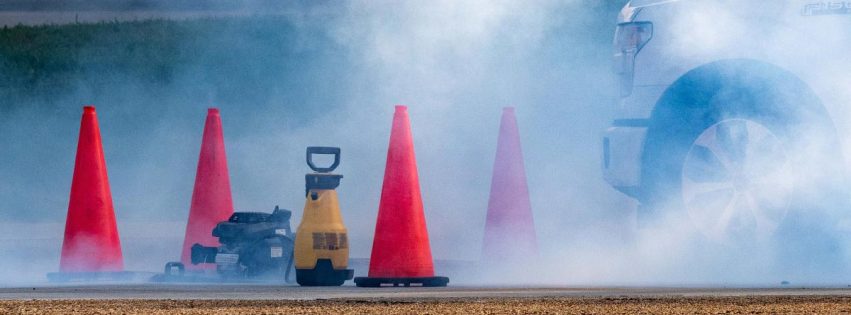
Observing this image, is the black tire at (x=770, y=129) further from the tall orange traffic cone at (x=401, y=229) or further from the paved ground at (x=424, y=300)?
the tall orange traffic cone at (x=401, y=229)

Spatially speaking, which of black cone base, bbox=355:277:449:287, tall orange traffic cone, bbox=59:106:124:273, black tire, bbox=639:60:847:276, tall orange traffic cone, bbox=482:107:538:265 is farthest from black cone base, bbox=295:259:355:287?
black tire, bbox=639:60:847:276

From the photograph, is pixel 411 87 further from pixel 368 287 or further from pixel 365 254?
pixel 368 287

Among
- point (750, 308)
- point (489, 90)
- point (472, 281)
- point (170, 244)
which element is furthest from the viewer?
point (489, 90)

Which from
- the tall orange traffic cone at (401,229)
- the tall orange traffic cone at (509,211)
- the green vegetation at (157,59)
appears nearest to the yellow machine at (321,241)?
the tall orange traffic cone at (401,229)

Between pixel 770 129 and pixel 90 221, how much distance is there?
4186mm

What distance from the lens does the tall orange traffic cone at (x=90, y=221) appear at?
1169 centimetres

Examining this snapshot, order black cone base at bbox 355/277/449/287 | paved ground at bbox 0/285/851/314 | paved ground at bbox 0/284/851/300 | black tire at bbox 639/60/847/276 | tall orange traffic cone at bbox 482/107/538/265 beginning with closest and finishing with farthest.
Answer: paved ground at bbox 0/285/851/314 < paved ground at bbox 0/284/851/300 < black cone base at bbox 355/277/449/287 < black tire at bbox 639/60/847/276 < tall orange traffic cone at bbox 482/107/538/265

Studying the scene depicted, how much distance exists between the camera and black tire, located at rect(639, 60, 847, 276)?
10742mm

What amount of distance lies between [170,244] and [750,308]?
7.63m

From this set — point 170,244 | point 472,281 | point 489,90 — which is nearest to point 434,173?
point 489,90

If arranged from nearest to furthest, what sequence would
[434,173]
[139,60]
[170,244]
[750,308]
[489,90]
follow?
[750,308] < [170,244] < [434,173] < [489,90] < [139,60]

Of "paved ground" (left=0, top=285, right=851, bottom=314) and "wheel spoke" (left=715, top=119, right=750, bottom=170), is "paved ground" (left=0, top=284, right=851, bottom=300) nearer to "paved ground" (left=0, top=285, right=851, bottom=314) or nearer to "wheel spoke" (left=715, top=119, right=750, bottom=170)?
"paved ground" (left=0, top=285, right=851, bottom=314)

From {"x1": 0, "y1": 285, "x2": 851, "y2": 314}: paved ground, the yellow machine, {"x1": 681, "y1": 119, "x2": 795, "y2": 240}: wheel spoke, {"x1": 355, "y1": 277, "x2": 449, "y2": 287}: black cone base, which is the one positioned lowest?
{"x1": 0, "y1": 285, "x2": 851, "y2": 314}: paved ground

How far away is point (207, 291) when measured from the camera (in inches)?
392
